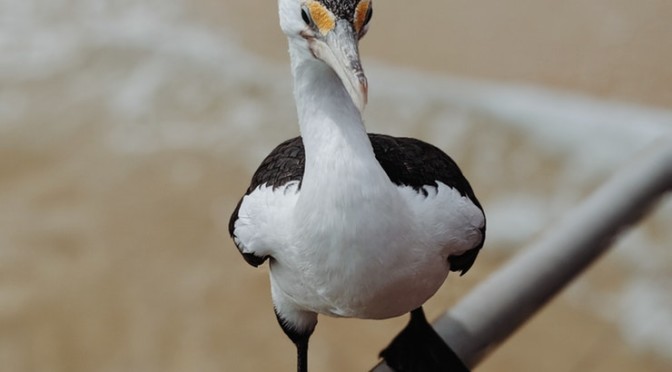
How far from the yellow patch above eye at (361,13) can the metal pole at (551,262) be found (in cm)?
31

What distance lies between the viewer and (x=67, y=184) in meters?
1.54

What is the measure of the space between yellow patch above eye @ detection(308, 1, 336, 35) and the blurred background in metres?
0.83

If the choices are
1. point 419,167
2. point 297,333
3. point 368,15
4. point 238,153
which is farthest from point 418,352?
point 238,153

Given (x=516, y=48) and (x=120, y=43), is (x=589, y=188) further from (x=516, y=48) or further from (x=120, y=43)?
(x=120, y=43)

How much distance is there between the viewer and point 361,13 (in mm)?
423

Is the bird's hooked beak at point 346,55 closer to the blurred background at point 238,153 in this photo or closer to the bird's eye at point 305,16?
the bird's eye at point 305,16

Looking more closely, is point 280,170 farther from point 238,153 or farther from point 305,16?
point 238,153

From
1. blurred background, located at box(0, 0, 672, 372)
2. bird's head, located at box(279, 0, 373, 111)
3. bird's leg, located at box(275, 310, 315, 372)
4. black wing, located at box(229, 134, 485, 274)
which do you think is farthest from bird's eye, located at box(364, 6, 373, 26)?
blurred background, located at box(0, 0, 672, 372)

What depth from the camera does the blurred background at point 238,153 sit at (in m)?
1.28

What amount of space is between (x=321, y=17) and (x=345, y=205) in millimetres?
103

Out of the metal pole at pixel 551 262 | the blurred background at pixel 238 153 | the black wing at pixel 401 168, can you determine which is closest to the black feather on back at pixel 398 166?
the black wing at pixel 401 168

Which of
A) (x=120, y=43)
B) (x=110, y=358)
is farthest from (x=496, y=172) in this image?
(x=120, y=43)

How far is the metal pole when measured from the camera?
67cm

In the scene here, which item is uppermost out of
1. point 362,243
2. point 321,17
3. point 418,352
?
point 321,17
